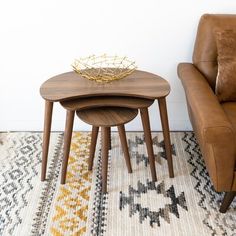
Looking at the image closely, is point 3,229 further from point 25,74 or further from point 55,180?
point 25,74

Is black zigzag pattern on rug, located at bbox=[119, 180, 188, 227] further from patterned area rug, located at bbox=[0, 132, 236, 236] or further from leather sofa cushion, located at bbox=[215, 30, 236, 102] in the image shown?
leather sofa cushion, located at bbox=[215, 30, 236, 102]

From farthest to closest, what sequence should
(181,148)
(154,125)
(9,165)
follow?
(154,125) → (181,148) → (9,165)

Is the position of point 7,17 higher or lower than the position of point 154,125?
higher

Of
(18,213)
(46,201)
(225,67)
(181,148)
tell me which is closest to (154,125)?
(181,148)

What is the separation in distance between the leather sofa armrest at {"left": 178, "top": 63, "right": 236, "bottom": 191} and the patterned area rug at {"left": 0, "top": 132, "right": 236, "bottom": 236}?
237 mm

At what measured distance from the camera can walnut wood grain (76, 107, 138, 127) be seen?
1471 millimetres

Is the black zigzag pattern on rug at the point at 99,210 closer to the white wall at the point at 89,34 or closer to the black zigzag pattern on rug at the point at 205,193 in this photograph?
the black zigzag pattern on rug at the point at 205,193

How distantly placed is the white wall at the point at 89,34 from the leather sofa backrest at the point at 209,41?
3.5 inches

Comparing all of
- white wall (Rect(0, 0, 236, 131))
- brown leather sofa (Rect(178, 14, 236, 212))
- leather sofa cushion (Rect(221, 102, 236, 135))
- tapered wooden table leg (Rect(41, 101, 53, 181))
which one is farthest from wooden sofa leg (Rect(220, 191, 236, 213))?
tapered wooden table leg (Rect(41, 101, 53, 181))

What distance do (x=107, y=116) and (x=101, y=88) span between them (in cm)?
15

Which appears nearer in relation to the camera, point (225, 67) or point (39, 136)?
point (225, 67)

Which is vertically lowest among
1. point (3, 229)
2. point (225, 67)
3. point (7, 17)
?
point (3, 229)

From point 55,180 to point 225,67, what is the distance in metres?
1.11

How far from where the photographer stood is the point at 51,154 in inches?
77.0
